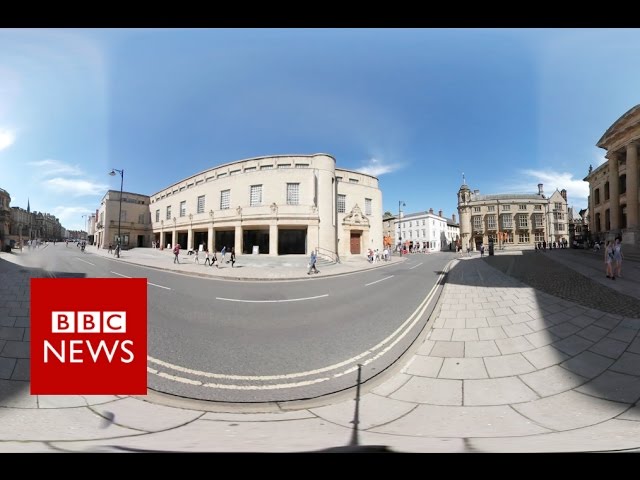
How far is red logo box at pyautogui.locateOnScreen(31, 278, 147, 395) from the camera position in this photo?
5.67ft

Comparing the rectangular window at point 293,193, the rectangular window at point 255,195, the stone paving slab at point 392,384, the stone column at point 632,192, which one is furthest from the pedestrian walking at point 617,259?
the stone column at point 632,192

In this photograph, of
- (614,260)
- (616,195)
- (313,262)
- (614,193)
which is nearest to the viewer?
(614,260)

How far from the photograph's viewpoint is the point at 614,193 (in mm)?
8305

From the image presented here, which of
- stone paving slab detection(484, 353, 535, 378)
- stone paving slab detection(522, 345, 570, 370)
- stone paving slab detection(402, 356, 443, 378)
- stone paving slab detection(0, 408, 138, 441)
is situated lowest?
stone paving slab detection(0, 408, 138, 441)

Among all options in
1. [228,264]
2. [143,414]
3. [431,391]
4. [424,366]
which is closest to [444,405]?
[431,391]

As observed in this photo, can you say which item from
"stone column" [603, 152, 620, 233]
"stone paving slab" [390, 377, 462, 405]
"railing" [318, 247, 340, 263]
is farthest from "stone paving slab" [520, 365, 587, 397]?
"stone column" [603, 152, 620, 233]

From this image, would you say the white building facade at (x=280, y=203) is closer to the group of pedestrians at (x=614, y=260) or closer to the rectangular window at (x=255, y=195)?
the rectangular window at (x=255, y=195)

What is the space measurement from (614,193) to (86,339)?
14164mm

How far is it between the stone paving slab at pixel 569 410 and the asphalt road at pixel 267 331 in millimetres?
879

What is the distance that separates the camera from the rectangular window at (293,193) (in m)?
3.48

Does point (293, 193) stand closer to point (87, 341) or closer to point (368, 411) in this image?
point (87, 341)

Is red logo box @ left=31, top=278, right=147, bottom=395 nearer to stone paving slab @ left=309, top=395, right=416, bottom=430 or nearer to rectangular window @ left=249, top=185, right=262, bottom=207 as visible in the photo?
stone paving slab @ left=309, top=395, right=416, bottom=430

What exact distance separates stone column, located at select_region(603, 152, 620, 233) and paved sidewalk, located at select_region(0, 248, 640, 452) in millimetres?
8028

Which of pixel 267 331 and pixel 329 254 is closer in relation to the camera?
pixel 267 331
